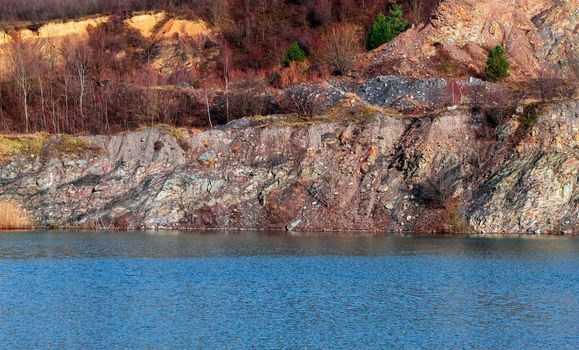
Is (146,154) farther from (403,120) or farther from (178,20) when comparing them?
(178,20)

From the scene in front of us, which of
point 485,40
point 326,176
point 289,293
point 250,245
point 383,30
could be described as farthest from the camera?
point 383,30

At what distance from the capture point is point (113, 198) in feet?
210

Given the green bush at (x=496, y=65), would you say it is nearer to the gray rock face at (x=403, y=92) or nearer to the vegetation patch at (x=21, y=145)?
the gray rock face at (x=403, y=92)

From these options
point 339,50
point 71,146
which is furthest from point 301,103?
point 71,146

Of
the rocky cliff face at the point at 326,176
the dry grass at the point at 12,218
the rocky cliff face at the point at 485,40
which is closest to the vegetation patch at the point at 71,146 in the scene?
the rocky cliff face at the point at 326,176

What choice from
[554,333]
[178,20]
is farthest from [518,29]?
[554,333]

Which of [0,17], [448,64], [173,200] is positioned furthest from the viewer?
[0,17]

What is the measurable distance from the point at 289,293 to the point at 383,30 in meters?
56.2

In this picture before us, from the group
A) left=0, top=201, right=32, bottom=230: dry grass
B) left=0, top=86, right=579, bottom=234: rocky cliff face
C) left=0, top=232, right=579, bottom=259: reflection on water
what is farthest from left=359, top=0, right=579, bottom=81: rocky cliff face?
left=0, top=201, right=32, bottom=230: dry grass

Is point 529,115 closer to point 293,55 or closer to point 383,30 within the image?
point 383,30

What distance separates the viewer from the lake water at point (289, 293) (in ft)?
91.4

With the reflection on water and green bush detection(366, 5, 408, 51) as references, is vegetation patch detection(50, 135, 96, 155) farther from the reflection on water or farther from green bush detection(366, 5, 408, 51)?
green bush detection(366, 5, 408, 51)

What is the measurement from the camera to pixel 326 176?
63781mm

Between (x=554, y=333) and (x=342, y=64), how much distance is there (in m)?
57.3
